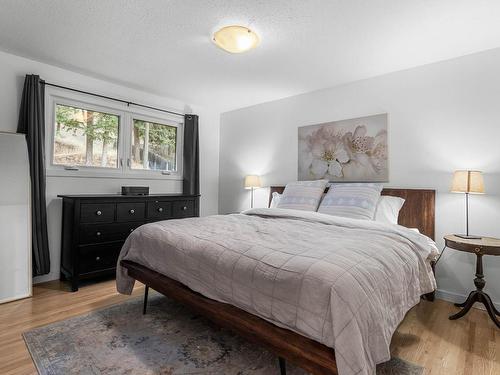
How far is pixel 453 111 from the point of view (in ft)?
8.83

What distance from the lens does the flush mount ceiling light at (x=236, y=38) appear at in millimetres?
2174

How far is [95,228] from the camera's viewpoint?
116 inches

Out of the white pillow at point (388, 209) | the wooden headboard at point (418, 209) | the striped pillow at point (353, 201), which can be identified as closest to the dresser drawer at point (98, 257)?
the striped pillow at point (353, 201)

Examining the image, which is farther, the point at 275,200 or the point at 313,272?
the point at 275,200

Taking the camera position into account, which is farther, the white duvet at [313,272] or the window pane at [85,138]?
the window pane at [85,138]

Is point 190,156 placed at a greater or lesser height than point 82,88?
A: lesser

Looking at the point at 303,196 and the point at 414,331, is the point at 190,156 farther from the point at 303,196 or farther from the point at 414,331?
the point at 414,331

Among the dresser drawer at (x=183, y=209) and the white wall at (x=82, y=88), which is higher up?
the white wall at (x=82, y=88)

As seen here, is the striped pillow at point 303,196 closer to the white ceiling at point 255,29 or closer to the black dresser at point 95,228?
the white ceiling at point 255,29

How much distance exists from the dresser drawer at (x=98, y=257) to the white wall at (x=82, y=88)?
→ 0.52 m

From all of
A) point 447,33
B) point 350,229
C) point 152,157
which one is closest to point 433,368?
point 350,229

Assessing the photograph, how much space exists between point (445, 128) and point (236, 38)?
7.11 ft

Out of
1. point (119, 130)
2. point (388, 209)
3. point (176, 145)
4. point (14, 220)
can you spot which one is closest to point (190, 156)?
point (176, 145)

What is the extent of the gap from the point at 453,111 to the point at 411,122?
364mm
